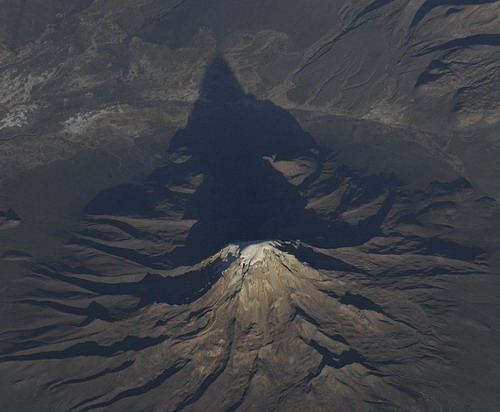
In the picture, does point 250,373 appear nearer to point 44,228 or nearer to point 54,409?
point 54,409

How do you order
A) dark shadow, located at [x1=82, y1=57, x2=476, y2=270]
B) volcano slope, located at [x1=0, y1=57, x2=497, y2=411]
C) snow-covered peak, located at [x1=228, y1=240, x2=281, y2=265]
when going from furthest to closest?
1. dark shadow, located at [x1=82, y1=57, x2=476, y2=270]
2. snow-covered peak, located at [x1=228, y1=240, x2=281, y2=265]
3. volcano slope, located at [x1=0, y1=57, x2=497, y2=411]

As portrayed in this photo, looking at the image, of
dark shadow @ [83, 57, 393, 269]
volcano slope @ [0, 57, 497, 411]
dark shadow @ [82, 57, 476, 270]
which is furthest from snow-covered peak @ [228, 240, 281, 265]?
dark shadow @ [83, 57, 393, 269]

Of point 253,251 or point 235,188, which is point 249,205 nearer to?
point 235,188

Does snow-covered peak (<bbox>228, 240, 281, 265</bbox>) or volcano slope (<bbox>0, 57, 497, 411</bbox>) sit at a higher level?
snow-covered peak (<bbox>228, 240, 281, 265</bbox>)

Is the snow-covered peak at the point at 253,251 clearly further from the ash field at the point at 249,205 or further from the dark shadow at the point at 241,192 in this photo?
the dark shadow at the point at 241,192

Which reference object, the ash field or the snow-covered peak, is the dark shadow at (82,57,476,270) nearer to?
the ash field

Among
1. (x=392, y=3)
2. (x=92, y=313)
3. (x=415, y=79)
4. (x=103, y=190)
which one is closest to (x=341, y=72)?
(x=415, y=79)

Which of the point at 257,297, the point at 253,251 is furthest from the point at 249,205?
the point at 257,297
